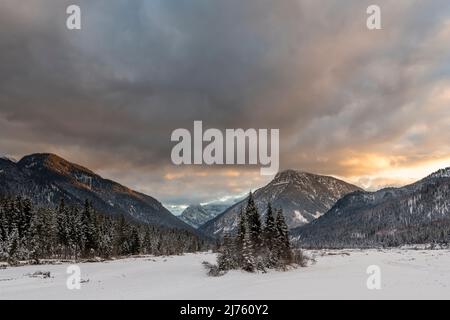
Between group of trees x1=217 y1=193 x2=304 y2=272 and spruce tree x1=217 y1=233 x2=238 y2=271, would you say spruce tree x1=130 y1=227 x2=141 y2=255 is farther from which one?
spruce tree x1=217 y1=233 x2=238 y2=271

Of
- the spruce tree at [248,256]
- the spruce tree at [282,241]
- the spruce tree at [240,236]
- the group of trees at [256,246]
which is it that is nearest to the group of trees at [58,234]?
the spruce tree at [240,236]

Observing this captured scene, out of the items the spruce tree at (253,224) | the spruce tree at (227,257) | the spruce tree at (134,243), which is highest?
the spruce tree at (253,224)

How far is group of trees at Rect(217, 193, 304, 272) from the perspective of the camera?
57250mm

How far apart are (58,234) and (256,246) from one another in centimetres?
6760

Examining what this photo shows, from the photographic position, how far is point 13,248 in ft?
296

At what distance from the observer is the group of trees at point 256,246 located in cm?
5725

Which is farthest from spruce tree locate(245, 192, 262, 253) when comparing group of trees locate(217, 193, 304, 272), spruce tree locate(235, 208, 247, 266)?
spruce tree locate(235, 208, 247, 266)

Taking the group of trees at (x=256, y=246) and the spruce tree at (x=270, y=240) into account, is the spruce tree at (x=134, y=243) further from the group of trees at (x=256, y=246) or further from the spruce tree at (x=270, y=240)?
the spruce tree at (x=270, y=240)

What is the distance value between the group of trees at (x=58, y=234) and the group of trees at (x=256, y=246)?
51.3m

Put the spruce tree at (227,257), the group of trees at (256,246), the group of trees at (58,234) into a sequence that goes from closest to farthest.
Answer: the spruce tree at (227,257), the group of trees at (256,246), the group of trees at (58,234)

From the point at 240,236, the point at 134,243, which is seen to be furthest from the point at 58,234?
the point at 240,236

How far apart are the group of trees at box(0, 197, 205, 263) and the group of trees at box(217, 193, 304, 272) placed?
5133cm
